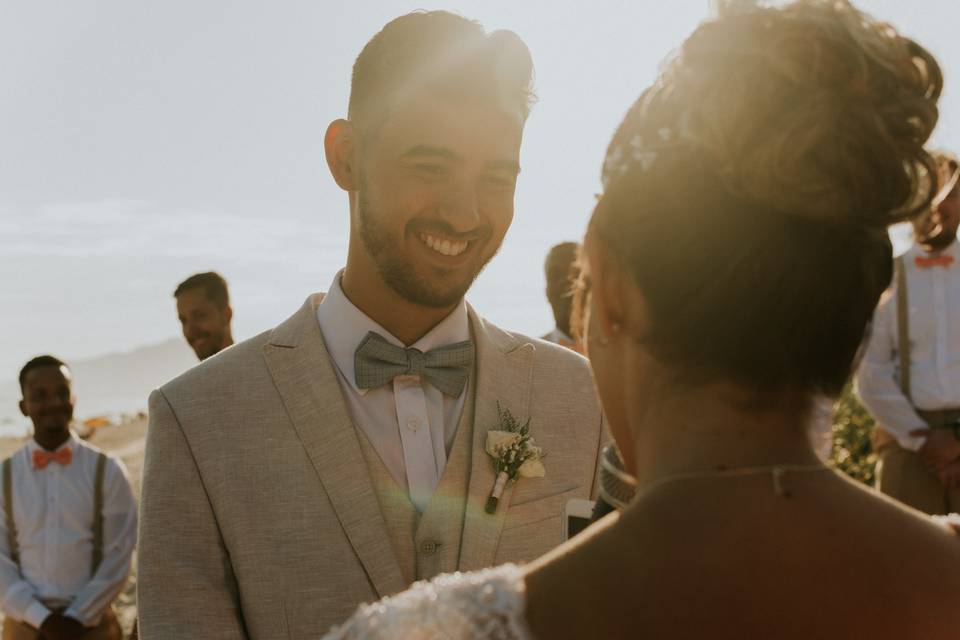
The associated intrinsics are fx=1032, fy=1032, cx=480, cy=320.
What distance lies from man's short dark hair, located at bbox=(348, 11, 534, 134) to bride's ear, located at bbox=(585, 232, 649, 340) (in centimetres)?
170

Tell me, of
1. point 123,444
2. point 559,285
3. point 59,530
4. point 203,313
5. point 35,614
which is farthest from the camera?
point 123,444

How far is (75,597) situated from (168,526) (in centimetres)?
414

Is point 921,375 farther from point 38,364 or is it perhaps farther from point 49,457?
point 38,364

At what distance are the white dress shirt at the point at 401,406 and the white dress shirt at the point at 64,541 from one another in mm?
3965

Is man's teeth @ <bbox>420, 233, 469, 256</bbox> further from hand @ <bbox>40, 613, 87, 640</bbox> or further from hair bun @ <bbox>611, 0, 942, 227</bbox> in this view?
hand @ <bbox>40, 613, 87, 640</bbox>

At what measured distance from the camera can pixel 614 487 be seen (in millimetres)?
1672

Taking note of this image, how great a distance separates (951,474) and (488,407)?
429cm

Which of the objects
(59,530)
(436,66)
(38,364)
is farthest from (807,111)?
(38,364)

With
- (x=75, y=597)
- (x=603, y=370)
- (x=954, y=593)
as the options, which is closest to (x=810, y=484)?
(x=954, y=593)

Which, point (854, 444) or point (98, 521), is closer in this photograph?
point (98, 521)

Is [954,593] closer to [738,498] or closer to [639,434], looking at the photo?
[738,498]

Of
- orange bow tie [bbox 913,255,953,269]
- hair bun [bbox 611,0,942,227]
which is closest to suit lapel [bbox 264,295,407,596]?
hair bun [bbox 611,0,942,227]

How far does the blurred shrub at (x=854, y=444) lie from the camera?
8906 millimetres

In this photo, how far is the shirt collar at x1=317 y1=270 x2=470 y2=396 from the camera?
3184mm
